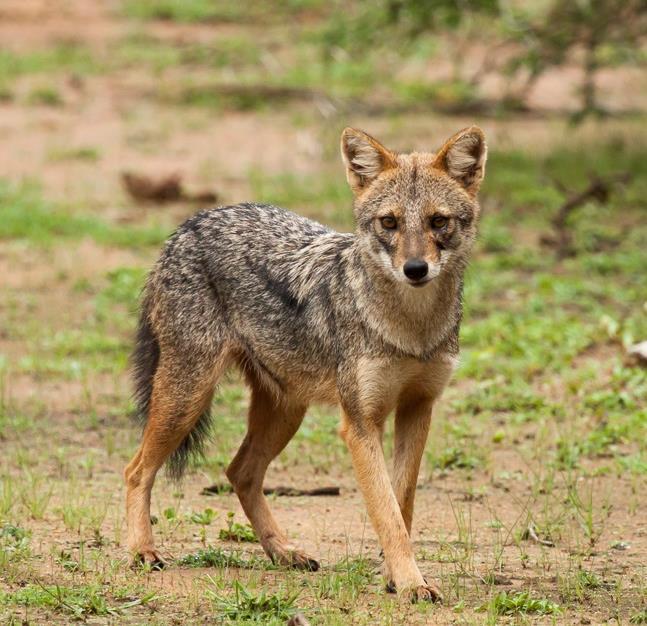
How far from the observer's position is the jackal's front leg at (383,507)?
5902 mm

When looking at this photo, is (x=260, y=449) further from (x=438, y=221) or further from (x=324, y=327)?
(x=438, y=221)

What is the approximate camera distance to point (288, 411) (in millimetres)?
7145

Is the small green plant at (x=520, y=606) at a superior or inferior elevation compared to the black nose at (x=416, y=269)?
inferior

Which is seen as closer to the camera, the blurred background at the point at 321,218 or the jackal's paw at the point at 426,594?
the jackal's paw at the point at 426,594

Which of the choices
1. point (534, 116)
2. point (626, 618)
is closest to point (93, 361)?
point (626, 618)

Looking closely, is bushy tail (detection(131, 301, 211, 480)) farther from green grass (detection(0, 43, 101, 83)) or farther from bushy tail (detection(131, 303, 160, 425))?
green grass (detection(0, 43, 101, 83))

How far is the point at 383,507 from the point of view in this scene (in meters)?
6.09

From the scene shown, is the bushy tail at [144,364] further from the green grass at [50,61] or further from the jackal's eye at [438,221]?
the green grass at [50,61]

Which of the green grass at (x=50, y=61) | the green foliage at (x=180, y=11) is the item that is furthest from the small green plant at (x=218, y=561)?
the green foliage at (x=180, y=11)

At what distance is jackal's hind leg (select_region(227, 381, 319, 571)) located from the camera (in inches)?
274

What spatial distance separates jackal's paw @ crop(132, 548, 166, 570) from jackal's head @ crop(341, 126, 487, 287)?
5.61 ft

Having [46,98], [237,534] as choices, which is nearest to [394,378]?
[237,534]

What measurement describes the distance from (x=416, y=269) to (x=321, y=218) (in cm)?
782

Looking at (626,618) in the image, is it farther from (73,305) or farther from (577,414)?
(73,305)
